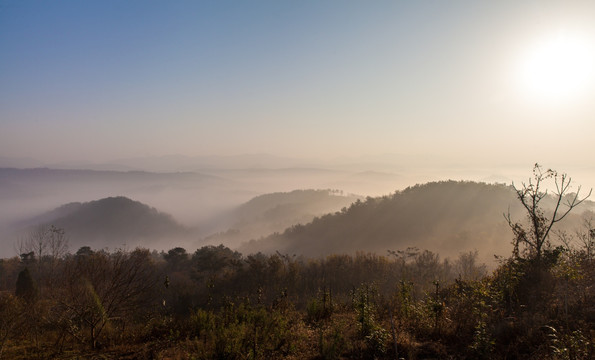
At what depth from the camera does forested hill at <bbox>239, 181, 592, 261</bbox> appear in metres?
84.5

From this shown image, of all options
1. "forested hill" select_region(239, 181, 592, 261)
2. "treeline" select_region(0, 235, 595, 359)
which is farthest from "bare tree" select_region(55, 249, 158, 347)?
"forested hill" select_region(239, 181, 592, 261)

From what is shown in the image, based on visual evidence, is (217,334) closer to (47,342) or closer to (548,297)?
(47,342)

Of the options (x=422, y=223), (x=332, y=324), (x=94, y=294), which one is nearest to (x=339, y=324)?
(x=332, y=324)

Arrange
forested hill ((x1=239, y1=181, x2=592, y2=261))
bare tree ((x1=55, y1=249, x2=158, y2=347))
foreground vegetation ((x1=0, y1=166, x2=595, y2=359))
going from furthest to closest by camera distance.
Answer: forested hill ((x1=239, y1=181, x2=592, y2=261)) < bare tree ((x1=55, y1=249, x2=158, y2=347)) < foreground vegetation ((x1=0, y1=166, x2=595, y2=359))

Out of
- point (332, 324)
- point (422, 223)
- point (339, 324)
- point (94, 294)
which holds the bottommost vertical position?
point (422, 223)

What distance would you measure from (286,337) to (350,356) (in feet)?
5.68

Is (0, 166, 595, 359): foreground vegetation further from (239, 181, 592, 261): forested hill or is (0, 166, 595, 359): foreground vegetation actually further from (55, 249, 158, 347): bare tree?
(239, 181, 592, 261): forested hill

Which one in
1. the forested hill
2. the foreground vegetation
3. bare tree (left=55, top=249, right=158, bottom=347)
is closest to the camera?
the foreground vegetation

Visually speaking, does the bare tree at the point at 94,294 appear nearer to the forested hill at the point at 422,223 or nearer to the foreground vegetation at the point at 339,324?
the foreground vegetation at the point at 339,324

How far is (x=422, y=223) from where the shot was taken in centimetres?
10525

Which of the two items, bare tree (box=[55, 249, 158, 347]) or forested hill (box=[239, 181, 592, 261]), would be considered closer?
bare tree (box=[55, 249, 158, 347])

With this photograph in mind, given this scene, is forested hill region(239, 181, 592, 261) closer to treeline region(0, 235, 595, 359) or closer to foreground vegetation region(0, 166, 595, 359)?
foreground vegetation region(0, 166, 595, 359)

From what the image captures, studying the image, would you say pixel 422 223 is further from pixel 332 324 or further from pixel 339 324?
pixel 339 324

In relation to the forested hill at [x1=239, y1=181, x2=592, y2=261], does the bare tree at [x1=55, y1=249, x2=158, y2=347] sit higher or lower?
higher
